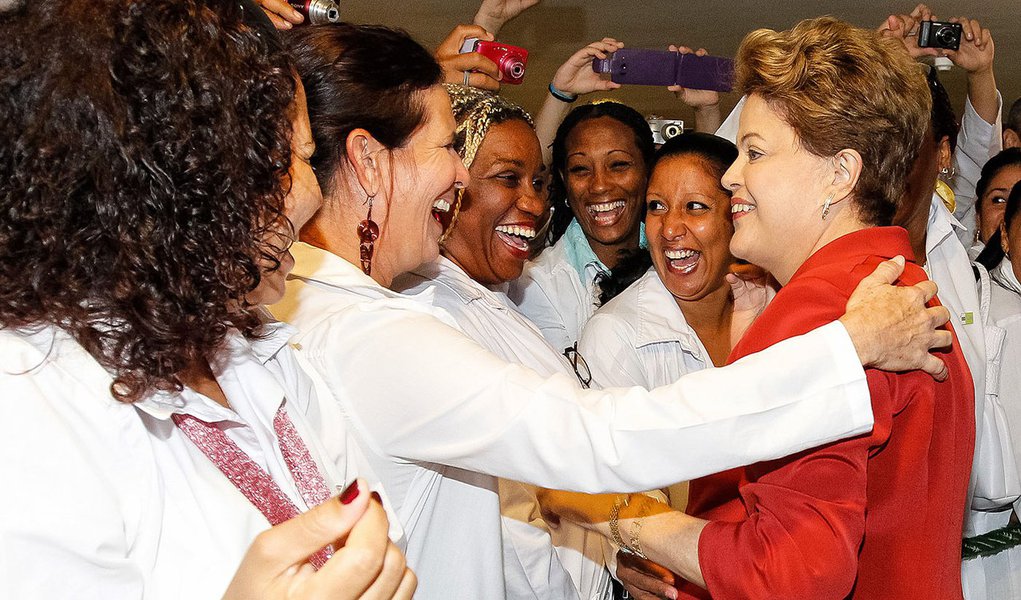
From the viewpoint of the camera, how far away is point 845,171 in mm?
1521

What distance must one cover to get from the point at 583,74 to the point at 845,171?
213 cm

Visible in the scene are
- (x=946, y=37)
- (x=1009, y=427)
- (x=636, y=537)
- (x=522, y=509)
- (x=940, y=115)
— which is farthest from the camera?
(x=946, y=37)

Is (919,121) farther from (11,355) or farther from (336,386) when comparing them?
(11,355)

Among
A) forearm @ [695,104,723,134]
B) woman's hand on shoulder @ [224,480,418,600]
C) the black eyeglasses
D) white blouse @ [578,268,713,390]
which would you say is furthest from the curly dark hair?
forearm @ [695,104,723,134]

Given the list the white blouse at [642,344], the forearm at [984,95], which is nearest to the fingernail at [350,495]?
the white blouse at [642,344]

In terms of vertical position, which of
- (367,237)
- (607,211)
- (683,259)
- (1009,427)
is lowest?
(1009,427)

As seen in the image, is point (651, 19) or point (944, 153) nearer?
point (944, 153)

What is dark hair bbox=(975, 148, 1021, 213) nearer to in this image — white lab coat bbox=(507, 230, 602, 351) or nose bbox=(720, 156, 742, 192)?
white lab coat bbox=(507, 230, 602, 351)

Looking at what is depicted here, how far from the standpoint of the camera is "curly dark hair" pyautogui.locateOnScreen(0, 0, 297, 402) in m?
0.82

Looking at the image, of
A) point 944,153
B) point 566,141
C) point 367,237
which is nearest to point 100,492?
point 367,237

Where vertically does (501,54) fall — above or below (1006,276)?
above

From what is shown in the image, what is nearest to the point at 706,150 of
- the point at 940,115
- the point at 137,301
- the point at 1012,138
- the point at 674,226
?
the point at 674,226

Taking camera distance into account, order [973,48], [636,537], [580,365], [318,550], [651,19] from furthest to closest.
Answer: [651,19] < [973,48] < [580,365] < [636,537] < [318,550]

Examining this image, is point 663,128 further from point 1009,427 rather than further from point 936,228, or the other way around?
point 1009,427
